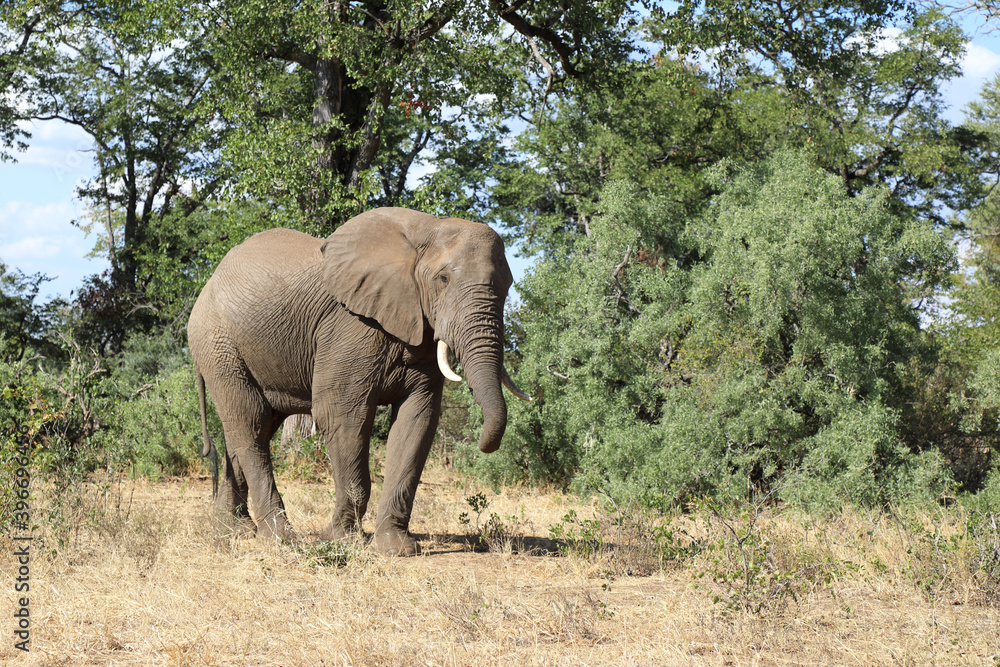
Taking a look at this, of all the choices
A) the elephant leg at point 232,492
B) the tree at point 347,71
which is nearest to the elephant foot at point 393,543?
the elephant leg at point 232,492

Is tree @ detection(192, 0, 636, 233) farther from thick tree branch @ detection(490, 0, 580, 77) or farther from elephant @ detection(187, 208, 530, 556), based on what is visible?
elephant @ detection(187, 208, 530, 556)

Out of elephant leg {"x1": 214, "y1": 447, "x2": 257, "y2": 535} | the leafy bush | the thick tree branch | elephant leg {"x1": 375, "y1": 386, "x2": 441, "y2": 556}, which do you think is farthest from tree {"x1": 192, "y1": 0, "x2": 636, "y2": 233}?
elephant leg {"x1": 375, "y1": 386, "x2": 441, "y2": 556}

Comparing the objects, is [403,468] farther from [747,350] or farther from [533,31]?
[533,31]

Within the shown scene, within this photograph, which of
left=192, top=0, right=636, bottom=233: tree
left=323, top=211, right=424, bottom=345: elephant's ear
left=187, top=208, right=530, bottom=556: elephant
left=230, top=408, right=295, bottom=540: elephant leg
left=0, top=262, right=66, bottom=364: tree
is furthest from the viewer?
left=0, top=262, right=66, bottom=364: tree

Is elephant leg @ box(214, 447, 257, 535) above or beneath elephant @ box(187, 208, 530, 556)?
beneath

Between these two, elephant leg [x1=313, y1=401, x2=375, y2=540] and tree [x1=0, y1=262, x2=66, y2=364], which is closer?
elephant leg [x1=313, y1=401, x2=375, y2=540]

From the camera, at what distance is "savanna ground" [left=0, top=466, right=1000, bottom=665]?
5414 millimetres

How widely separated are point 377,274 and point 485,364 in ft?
3.91

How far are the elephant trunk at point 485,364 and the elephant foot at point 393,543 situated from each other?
50.4 inches

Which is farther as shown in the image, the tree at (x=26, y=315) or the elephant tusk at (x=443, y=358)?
the tree at (x=26, y=315)

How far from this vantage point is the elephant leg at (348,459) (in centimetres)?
800

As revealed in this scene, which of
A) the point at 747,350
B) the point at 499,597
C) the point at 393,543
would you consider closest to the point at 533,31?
the point at 747,350

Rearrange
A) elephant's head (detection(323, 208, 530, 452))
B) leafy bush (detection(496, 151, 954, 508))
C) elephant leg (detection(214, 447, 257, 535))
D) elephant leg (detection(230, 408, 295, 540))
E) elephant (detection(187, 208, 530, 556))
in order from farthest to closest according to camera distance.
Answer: leafy bush (detection(496, 151, 954, 508)) → elephant leg (detection(214, 447, 257, 535)) → elephant leg (detection(230, 408, 295, 540)) → elephant (detection(187, 208, 530, 556)) → elephant's head (detection(323, 208, 530, 452))

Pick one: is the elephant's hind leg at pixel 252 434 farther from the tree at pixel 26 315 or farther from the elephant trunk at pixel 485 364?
the tree at pixel 26 315
